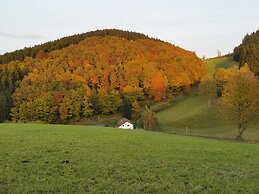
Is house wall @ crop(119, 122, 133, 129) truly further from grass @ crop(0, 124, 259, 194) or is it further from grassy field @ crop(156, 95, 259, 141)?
grass @ crop(0, 124, 259, 194)

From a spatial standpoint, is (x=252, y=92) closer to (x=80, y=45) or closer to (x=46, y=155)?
(x=46, y=155)

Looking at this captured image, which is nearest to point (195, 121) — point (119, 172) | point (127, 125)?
point (127, 125)

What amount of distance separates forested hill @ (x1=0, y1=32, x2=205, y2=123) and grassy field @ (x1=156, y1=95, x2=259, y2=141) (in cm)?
1261

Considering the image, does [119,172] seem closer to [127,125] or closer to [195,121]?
[127,125]

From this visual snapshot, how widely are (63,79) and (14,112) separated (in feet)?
78.9

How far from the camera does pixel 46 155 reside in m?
21.6

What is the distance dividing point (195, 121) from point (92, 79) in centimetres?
5368

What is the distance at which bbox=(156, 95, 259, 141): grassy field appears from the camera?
270 ft

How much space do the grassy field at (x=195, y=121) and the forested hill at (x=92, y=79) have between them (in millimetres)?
12612

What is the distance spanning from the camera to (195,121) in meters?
98.6

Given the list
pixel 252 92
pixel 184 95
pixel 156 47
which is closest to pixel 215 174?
pixel 252 92

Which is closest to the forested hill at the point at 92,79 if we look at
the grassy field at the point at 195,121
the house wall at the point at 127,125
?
the grassy field at the point at 195,121

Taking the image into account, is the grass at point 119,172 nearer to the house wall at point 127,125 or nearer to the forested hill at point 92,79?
the house wall at point 127,125

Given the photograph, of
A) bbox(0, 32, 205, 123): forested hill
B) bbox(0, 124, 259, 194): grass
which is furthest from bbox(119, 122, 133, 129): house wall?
bbox(0, 124, 259, 194): grass
